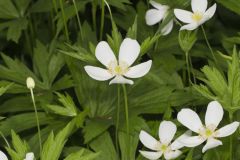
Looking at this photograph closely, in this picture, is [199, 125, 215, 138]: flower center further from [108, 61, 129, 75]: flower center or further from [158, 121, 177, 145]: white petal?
[108, 61, 129, 75]: flower center

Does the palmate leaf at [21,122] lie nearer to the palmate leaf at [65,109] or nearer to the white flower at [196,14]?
the palmate leaf at [65,109]

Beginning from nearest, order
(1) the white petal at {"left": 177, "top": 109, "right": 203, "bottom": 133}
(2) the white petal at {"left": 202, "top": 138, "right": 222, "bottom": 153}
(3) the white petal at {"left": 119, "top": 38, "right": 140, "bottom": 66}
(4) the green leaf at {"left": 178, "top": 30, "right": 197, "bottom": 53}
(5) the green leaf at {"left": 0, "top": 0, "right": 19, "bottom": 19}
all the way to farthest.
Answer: (2) the white petal at {"left": 202, "top": 138, "right": 222, "bottom": 153}, (1) the white petal at {"left": 177, "top": 109, "right": 203, "bottom": 133}, (3) the white petal at {"left": 119, "top": 38, "right": 140, "bottom": 66}, (4) the green leaf at {"left": 178, "top": 30, "right": 197, "bottom": 53}, (5) the green leaf at {"left": 0, "top": 0, "right": 19, "bottom": 19}

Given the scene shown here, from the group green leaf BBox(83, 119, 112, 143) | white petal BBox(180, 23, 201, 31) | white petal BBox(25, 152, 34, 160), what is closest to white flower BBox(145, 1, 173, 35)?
white petal BBox(180, 23, 201, 31)

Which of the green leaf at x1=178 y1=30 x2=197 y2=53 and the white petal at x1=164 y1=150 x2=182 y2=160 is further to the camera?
the green leaf at x1=178 y1=30 x2=197 y2=53

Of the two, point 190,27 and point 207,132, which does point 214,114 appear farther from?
point 190,27

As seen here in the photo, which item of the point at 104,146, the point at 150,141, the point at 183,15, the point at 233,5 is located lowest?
the point at 104,146

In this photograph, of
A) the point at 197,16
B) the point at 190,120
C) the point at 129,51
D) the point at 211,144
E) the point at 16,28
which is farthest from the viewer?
the point at 16,28

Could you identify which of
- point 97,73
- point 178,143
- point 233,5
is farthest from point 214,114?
point 233,5

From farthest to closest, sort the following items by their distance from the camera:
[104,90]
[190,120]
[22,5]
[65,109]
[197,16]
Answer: [22,5] < [104,90] < [197,16] < [65,109] < [190,120]
